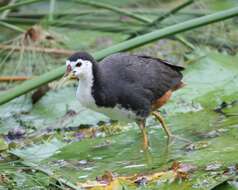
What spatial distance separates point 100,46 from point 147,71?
99.1 inches

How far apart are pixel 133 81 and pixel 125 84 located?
0.11m

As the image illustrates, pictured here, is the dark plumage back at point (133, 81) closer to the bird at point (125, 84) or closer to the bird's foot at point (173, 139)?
the bird at point (125, 84)

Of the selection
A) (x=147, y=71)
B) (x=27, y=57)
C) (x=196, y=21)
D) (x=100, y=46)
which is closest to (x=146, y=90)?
(x=147, y=71)

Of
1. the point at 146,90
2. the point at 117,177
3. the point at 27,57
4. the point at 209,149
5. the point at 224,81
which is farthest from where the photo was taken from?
the point at 27,57

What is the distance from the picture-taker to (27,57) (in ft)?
24.0

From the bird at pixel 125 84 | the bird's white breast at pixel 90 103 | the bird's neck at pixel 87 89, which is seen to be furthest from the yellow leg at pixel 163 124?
the bird's neck at pixel 87 89

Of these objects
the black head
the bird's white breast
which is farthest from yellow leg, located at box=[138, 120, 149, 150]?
the black head

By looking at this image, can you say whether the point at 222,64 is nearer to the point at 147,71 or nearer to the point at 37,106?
the point at 147,71

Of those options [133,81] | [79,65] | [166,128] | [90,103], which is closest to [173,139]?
[166,128]

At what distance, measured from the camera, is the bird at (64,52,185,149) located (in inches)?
203

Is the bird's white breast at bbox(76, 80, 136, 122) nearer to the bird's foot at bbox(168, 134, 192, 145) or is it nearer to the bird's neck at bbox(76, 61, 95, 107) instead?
the bird's neck at bbox(76, 61, 95, 107)

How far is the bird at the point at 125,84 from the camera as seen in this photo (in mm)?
5152

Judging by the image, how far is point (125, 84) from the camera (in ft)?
17.5

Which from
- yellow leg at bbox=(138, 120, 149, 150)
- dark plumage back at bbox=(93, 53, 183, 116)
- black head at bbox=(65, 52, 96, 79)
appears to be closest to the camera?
black head at bbox=(65, 52, 96, 79)
